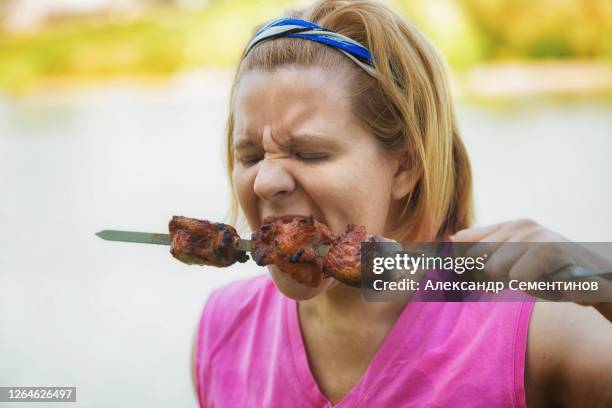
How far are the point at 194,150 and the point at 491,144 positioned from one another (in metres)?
2.61

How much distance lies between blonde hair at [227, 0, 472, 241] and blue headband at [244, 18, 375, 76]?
17mm

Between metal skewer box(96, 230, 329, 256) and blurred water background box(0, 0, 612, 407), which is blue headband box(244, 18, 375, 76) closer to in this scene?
metal skewer box(96, 230, 329, 256)

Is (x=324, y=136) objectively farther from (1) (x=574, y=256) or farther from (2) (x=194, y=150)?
(2) (x=194, y=150)

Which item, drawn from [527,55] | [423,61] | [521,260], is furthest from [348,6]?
[527,55]

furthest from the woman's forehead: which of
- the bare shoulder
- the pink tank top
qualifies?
the bare shoulder

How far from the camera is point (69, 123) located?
626cm

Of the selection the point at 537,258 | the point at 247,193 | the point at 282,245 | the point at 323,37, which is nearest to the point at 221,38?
the point at 323,37

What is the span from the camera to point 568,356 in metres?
1.74

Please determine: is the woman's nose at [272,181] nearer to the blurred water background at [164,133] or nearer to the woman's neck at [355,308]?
the woman's neck at [355,308]

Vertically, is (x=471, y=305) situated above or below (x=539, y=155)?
below

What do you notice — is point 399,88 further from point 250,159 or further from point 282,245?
point 282,245

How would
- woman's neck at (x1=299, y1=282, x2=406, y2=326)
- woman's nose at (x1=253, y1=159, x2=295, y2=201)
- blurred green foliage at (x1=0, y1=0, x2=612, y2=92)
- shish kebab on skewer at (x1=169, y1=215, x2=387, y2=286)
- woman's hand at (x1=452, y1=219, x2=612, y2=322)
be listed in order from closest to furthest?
1. woman's hand at (x1=452, y1=219, x2=612, y2=322)
2. shish kebab on skewer at (x1=169, y1=215, x2=387, y2=286)
3. woman's nose at (x1=253, y1=159, x2=295, y2=201)
4. woman's neck at (x1=299, y1=282, x2=406, y2=326)
5. blurred green foliage at (x1=0, y1=0, x2=612, y2=92)

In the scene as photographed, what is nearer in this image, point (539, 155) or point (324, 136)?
point (324, 136)

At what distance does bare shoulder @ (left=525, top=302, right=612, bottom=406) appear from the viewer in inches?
66.3
